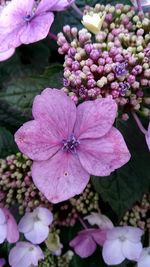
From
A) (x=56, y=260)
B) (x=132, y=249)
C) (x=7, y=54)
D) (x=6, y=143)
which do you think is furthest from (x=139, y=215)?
(x=7, y=54)

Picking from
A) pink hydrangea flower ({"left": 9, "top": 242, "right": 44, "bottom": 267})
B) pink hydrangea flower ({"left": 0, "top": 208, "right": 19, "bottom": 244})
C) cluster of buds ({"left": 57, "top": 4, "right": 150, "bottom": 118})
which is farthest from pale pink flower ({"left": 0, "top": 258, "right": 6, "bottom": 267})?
cluster of buds ({"left": 57, "top": 4, "right": 150, "bottom": 118})

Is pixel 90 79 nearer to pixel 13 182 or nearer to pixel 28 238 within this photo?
pixel 13 182

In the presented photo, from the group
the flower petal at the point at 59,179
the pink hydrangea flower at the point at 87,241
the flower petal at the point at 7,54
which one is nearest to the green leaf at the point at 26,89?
the flower petal at the point at 7,54

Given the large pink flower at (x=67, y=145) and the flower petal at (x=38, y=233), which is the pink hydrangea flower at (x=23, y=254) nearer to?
the flower petal at (x=38, y=233)

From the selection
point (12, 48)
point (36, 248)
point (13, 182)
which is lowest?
point (36, 248)

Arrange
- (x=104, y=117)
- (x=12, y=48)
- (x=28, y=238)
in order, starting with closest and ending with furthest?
(x=104, y=117)
(x=12, y=48)
(x=28, y=238)

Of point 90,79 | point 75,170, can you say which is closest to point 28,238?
point 75,170

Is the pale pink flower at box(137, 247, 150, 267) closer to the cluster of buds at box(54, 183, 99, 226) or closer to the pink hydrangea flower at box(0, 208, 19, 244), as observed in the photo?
the cluster of buds at box(54, 183, 99, 226)
